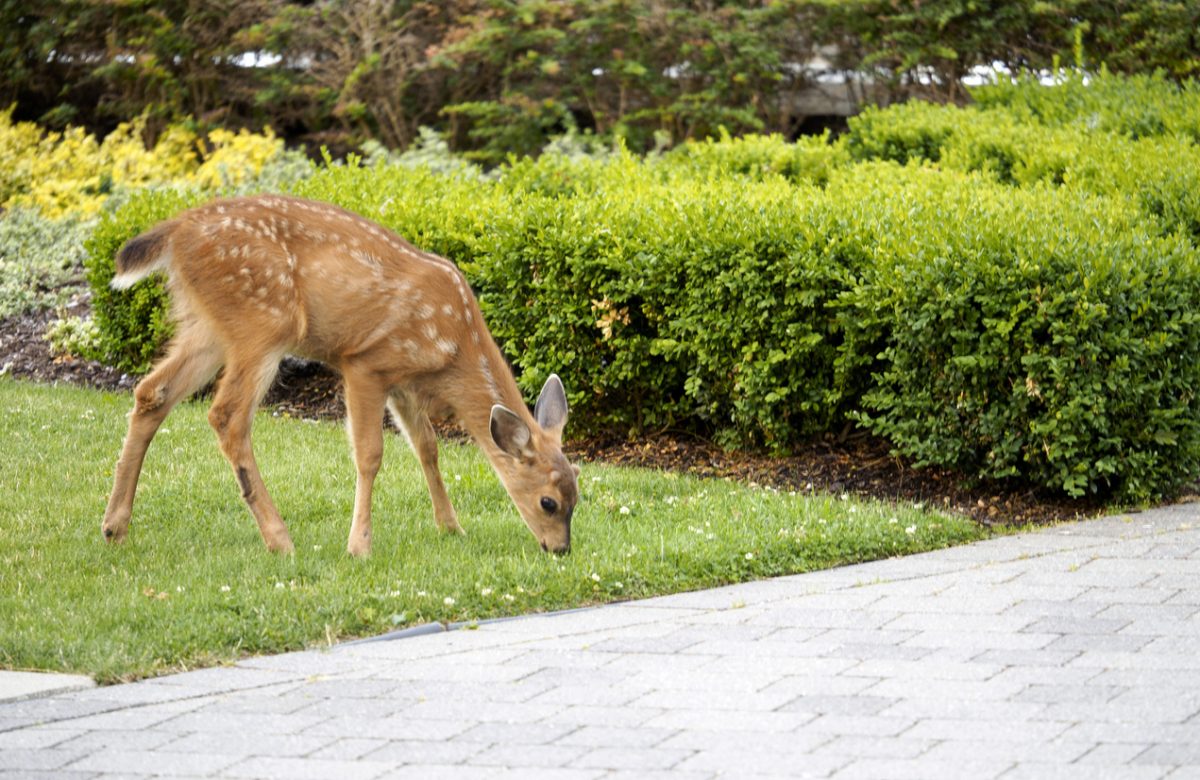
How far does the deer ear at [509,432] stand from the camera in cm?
677

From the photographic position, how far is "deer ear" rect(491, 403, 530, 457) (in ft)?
22.2

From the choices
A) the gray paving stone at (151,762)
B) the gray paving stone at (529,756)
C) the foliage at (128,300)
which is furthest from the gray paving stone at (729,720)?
the foliage at (128,300)

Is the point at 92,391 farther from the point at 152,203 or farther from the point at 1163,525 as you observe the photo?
the point at 1163,525

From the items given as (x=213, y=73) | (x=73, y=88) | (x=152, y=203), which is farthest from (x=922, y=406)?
(x=73, y=88)

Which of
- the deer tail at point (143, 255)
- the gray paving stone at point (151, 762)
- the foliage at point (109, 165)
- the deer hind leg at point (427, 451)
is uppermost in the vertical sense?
the deer tail at point (143, 255)

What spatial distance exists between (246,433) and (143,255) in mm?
976

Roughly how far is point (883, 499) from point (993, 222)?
1.58 m

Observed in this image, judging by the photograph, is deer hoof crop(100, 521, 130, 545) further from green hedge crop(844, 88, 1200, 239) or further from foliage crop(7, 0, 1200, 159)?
foliage crop(7, 0, 1200, 159)

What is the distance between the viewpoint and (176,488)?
8227 mm

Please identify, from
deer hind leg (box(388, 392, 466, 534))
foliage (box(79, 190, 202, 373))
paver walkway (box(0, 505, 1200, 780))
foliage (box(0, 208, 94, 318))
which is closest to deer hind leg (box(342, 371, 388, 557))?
deer hind leg (box(388, 392, 466, 534))

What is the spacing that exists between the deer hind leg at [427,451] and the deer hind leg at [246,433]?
722mm

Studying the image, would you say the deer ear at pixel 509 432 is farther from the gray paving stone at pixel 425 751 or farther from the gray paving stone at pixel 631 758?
the gray paving stone at pixel 631 758

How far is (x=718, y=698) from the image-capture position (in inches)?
193

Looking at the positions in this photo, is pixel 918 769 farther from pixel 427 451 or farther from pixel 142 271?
pixel 142 271
